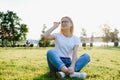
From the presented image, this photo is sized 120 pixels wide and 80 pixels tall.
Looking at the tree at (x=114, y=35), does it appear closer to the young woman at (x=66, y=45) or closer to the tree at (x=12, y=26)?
the tree at (x=12, y=26)

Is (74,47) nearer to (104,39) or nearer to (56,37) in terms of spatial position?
(56,37)

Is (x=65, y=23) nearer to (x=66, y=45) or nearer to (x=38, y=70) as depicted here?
(x=66, y=45)

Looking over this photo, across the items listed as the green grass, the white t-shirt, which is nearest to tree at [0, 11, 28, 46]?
the green grass

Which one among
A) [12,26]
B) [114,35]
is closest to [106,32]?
[114,35]

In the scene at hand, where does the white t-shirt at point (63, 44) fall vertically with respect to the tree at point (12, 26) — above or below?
below

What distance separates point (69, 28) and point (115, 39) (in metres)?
83.0

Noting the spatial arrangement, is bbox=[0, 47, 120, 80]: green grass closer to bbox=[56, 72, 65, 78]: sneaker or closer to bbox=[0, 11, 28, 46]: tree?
bbox=[56, 72, 65, 78]: sneaker

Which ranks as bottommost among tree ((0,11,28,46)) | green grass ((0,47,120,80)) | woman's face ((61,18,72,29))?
green grass ((0,47,120,80))

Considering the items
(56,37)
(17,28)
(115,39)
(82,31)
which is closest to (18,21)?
(17,28)

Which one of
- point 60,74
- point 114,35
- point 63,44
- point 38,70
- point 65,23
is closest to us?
point 60,74

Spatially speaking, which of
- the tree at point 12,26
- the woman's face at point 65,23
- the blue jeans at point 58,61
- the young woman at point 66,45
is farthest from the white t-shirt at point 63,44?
the tree at point 12,26

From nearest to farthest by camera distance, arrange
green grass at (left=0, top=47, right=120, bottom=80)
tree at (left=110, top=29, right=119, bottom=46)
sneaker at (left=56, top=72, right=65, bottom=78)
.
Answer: sneaker at (left=56, top=72, right=65, bottom=78) → green grass at (left=0, top=47, right=120, bottom=80) → tree at (left=110, top=29, right=119, bottom=46)

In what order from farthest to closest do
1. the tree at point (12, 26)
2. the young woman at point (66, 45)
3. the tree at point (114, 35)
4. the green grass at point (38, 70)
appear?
1. the tree at point (114, 35)
2. the tree at point (12, 26)
3. the green grass at point (38, 70)
4. the young woman at point (66, 45)

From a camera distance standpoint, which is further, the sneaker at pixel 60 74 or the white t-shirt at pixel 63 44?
the white t-shirt at pixel 63 44
